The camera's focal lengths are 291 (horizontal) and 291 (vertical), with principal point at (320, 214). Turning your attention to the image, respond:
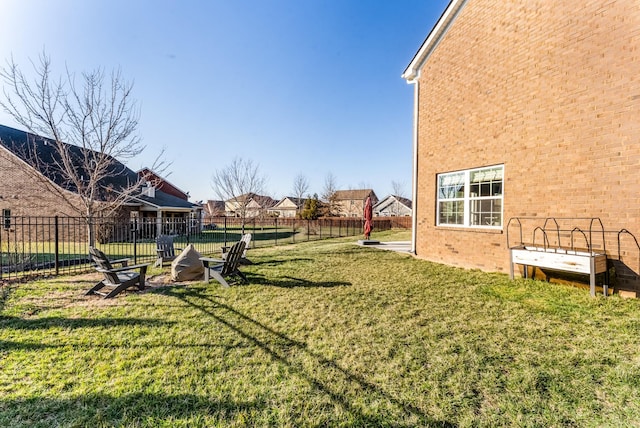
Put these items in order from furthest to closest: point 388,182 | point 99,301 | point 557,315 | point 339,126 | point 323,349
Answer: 1. point 388,182
2. point 339,126
3. point 99,301
4. point 557,315
5. point 323,349

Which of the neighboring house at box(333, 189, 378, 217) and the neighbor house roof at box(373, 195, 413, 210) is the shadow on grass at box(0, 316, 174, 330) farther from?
the neighbor house roof at box(373, 195, 413, 210)

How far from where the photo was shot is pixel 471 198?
319 inches

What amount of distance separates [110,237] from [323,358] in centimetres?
2191

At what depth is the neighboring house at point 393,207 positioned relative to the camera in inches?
2443

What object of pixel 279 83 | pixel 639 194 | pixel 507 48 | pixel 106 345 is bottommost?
pixel 106 345

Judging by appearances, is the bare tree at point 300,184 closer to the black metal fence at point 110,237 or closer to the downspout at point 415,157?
the black metal fence at point 110,237

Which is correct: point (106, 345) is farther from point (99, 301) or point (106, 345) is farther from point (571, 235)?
point (571, 235)

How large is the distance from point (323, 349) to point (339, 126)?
904 inches

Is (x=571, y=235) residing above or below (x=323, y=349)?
above

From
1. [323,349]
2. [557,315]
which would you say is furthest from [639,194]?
[323,349]

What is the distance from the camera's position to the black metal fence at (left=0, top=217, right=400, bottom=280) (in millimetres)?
8179

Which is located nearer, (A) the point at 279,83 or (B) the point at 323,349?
(B) the point at 323,349

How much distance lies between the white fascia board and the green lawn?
24.7 feet

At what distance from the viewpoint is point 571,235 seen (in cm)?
580
